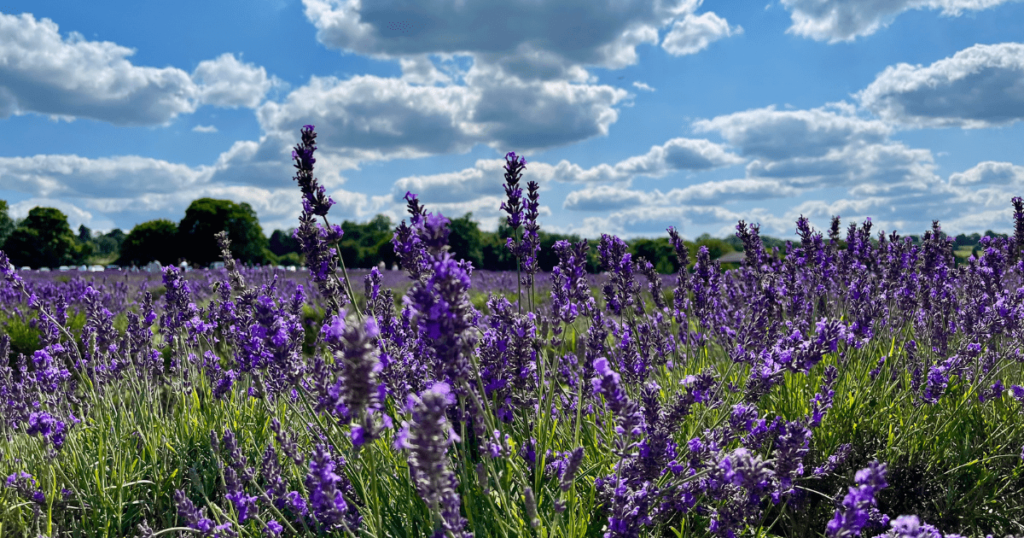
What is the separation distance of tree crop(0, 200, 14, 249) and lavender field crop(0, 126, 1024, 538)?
6239cm

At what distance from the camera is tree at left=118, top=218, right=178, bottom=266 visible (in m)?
50.8

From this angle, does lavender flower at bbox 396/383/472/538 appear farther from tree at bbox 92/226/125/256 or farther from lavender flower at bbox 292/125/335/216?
tree at bbox 92/226/125/256

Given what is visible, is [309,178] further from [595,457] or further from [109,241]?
[109,241]

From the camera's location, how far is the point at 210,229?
4953 centimetres

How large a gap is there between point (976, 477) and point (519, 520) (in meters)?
2.67

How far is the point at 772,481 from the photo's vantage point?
226 cm

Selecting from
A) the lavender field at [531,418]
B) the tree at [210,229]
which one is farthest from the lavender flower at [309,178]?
the tree at [210,229]

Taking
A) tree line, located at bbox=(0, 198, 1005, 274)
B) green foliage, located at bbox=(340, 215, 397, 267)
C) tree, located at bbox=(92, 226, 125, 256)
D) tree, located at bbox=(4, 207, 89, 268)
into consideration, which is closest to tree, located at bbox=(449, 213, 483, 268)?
tree line, located at bbox=(0, 198, 1005, 274)

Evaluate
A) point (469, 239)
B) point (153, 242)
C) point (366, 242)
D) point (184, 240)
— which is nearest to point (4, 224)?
point (153, 242)

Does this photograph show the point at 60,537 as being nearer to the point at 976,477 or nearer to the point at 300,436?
the point at 300,436

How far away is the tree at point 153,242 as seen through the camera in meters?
50.8

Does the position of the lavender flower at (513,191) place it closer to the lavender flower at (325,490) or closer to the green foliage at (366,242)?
the lavender flower at (325,490)

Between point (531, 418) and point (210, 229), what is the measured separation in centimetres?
5291

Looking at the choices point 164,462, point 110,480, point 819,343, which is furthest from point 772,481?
point 110,480
